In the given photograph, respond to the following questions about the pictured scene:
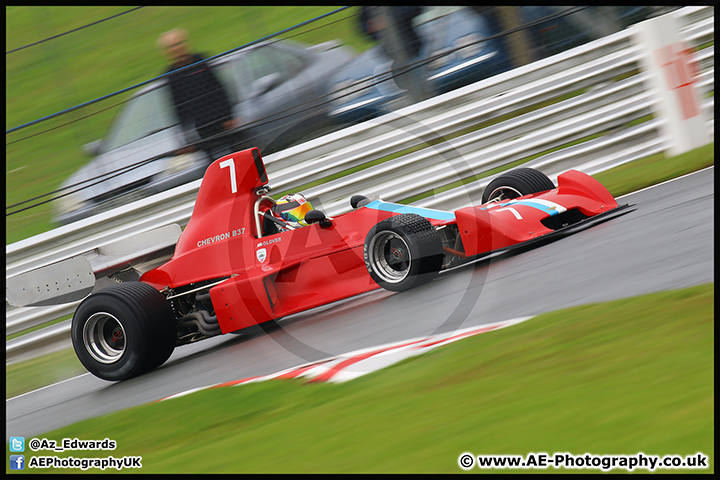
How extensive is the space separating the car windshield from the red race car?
289 cm

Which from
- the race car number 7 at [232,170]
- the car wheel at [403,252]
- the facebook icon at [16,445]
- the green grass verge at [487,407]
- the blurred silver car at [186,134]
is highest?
the blurred silver car at [186,134]

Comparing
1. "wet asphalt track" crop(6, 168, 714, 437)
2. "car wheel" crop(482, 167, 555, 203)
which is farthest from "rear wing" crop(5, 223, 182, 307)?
"car wheel" crop(482, 167, 555, 203)

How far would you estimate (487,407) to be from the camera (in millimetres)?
3139

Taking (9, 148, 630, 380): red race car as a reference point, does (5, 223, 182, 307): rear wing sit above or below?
above

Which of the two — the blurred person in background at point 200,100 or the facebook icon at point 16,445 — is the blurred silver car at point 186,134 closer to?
the blurred person in background at point 200,100

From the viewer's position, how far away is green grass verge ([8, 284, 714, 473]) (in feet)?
8.80

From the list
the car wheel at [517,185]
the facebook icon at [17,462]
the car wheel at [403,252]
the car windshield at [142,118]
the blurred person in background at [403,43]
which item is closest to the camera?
the facebook icon at [17,462]

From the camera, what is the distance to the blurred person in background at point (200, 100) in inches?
355

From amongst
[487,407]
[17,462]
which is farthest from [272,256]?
[487,407]

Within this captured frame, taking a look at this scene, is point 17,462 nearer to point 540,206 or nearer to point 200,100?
point 540,206

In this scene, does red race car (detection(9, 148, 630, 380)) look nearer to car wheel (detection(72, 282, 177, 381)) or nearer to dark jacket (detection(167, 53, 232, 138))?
car wheel (detection(72, 282, 177, 381))

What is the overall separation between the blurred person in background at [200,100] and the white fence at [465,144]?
0.58 meters

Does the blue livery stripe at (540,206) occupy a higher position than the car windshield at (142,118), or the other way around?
the car windshield at (142,118)

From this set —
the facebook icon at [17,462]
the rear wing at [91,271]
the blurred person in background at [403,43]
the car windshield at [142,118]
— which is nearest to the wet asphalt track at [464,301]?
the rear wing at [91,271]
